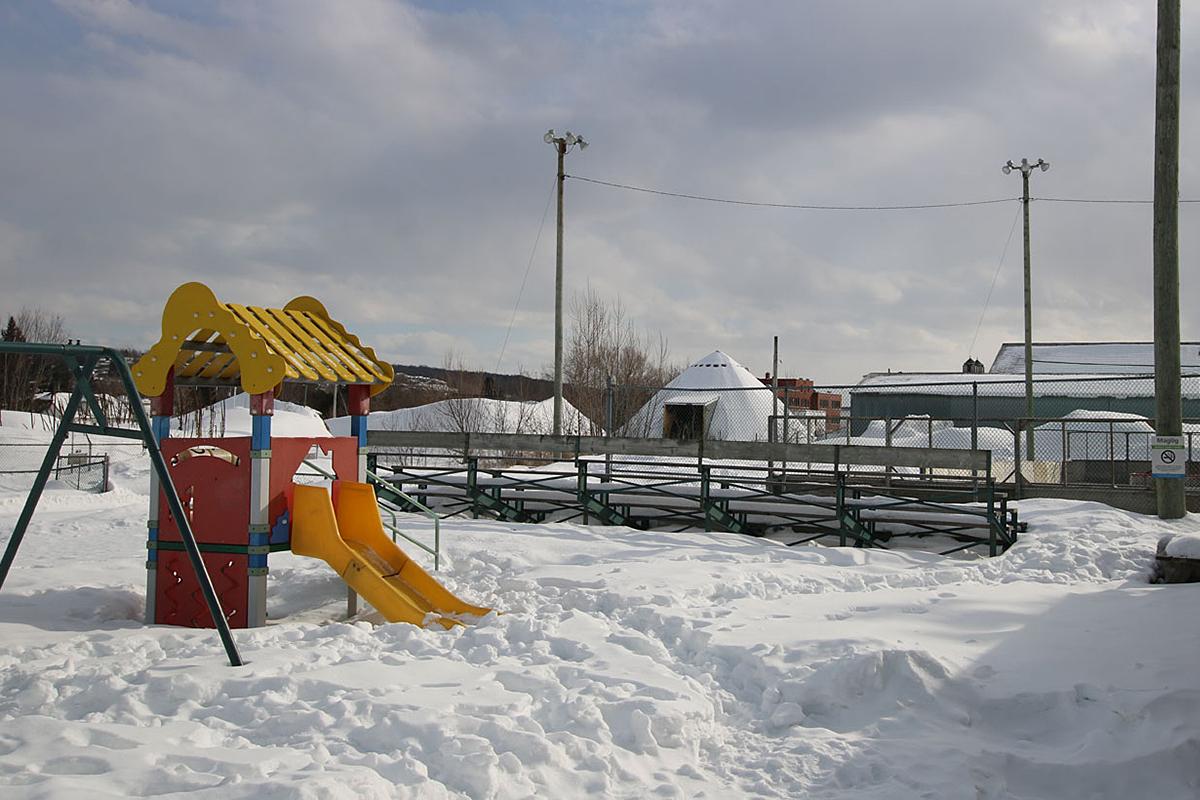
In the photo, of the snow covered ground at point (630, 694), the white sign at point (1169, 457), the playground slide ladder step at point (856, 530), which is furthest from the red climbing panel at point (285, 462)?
the white sign at point (1169, 457)

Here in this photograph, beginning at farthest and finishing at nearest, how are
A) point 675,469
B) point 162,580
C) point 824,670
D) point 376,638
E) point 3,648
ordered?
point 675,469 → point 162,580 → point 376,638 → point 3,648 → point 824,670

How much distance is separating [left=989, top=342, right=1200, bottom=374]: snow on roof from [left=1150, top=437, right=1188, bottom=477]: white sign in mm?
29693

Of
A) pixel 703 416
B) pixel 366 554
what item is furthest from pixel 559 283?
pixel 366 554

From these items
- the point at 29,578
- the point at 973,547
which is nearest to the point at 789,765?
the point at 29,578

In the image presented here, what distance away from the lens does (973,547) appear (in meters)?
12.0

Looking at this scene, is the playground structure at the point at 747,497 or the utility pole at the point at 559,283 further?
the utility pole at the point at 559,283

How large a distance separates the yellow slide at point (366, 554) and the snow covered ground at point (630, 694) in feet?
1.86

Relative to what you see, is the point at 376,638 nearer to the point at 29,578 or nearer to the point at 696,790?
the point at 696,790

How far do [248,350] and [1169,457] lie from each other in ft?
37.1

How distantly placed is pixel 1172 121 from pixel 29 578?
14.1 m

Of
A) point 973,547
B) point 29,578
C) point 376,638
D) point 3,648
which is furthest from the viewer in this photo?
point 973,547

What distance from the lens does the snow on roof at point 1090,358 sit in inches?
1590

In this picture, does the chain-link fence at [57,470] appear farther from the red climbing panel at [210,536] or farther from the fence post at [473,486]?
the red climbing panel at [210,536]

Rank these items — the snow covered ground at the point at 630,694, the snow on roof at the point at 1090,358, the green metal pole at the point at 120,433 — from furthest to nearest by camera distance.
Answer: the snow on roof at the point at 1090,358 → the green metal pole at the point at 120,433 → the snow covered ground at the point at 630,694
